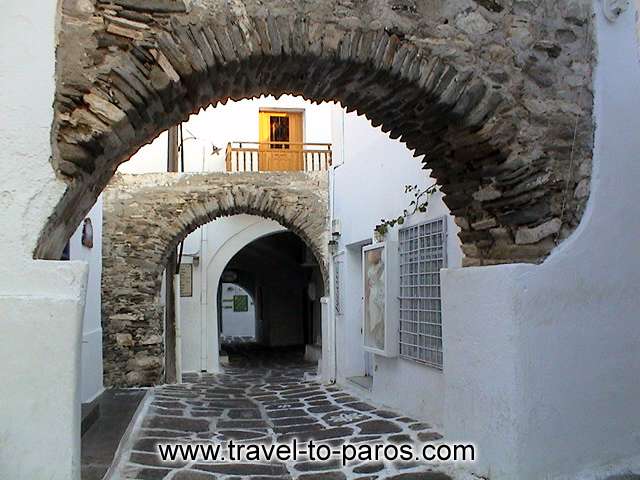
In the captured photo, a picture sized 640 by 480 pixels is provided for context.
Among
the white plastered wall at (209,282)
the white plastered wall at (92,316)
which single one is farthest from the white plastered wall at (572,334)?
the white plastered wall at (209,282)

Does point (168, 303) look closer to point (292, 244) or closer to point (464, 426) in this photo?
point (292, 244)

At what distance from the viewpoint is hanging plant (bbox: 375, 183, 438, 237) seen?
521cm

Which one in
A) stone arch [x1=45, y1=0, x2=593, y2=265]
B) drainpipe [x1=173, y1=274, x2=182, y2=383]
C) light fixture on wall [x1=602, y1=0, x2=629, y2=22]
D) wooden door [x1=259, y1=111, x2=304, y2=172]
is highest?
wooden door [x1=259, y1=111, x2=304, y2=172]

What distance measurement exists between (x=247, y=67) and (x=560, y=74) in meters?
1.78

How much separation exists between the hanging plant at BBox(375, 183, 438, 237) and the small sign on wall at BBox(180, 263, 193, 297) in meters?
5.01

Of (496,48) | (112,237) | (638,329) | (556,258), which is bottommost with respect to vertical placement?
(638,329)

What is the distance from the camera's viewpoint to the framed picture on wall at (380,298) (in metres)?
5.71

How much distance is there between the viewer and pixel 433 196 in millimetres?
5090

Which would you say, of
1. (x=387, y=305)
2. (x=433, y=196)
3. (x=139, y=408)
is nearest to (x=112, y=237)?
(x=139, y=408)

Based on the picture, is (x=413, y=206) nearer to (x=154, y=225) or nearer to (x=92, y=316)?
(x=92, y=316)

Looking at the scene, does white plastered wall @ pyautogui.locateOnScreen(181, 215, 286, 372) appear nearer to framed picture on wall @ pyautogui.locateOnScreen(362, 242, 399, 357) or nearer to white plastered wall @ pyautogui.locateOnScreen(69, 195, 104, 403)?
white plastered wall @ pyautogui.locateOnScreen(69, 195, 104, 403)

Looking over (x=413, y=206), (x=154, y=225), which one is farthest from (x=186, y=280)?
(x=413, y=206)

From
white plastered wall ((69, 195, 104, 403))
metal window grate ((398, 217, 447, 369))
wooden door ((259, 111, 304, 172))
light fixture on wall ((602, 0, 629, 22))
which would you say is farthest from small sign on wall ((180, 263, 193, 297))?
light fixture on wall ((602, 0, 629, 22))

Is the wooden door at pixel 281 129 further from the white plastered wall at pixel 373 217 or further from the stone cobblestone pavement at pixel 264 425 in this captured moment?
the stone cobblestone pavement at pixel 264 425
